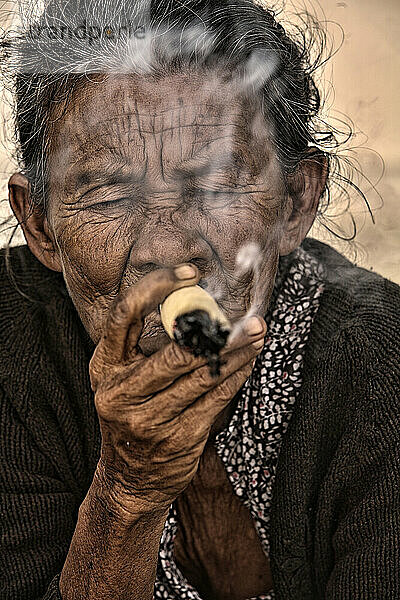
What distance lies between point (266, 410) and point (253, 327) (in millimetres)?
773

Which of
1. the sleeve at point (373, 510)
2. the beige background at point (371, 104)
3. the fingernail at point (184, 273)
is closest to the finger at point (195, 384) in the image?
the fingernail at point (184, 273)

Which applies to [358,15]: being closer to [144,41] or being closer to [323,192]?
[323,192]

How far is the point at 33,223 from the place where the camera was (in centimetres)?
205

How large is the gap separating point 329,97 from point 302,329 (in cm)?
131

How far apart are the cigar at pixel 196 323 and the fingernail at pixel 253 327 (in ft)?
0.22

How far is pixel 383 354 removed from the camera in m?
1.90

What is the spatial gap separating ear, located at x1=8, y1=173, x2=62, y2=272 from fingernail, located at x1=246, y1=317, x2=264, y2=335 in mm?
834

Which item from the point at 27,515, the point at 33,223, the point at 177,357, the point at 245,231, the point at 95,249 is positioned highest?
the point at 177,357

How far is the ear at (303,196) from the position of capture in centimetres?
197

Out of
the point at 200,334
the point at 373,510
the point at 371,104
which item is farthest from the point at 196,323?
the point at 371,104

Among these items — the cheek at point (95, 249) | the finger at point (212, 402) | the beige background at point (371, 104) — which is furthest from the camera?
→ the beige background at point (371, 104)

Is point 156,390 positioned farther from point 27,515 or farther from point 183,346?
point 27,515

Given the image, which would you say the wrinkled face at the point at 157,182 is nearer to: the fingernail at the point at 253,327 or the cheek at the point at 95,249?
the cheek at the point at 95,249

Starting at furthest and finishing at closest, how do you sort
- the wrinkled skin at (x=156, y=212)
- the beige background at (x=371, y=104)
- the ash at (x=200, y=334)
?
1. the beige background at (x=371, y=104)
2. the wrinkled skin at (x=156, y=212)
3. the ash at (x=200, y=334)
